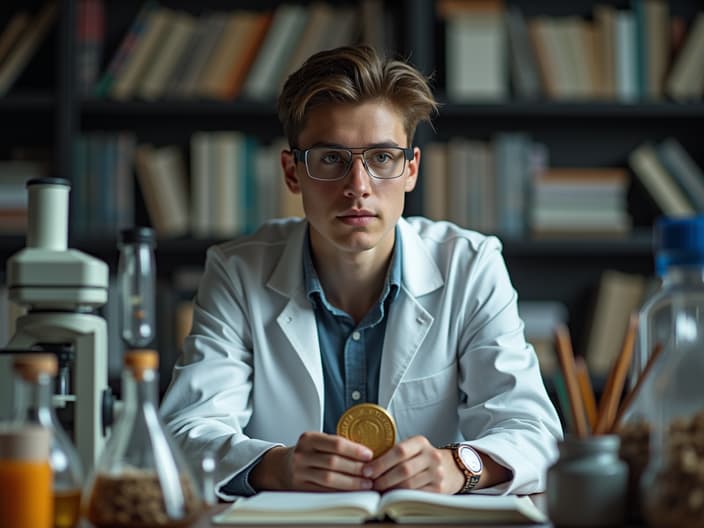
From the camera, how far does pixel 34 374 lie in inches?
37.7

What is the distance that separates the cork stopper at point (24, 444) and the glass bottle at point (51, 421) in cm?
2

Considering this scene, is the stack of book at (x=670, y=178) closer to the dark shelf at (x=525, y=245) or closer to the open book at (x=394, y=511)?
the dark shelf at (x=525, y=245)

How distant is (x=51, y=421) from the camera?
988 mm

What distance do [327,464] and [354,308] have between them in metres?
0.70

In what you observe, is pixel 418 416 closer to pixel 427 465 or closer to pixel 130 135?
pixel 427 465

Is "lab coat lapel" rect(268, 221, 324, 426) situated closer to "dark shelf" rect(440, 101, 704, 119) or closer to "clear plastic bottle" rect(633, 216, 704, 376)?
"clear plastic bottle" rect(633, 216, 704, 376)

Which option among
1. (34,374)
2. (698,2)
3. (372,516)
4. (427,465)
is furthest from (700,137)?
(34,374)

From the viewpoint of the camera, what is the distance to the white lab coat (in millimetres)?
1750

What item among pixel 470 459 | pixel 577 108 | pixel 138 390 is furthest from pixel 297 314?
pixel 577 108

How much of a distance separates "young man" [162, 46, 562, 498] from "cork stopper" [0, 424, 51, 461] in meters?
0.73

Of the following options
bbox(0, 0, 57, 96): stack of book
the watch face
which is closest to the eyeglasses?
the watch face

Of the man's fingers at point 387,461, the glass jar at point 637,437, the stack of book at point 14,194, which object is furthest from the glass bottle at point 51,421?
the stack of book at point 14,194

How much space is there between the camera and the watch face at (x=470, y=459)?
1.46 metres

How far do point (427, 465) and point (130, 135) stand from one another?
6.93 ft
